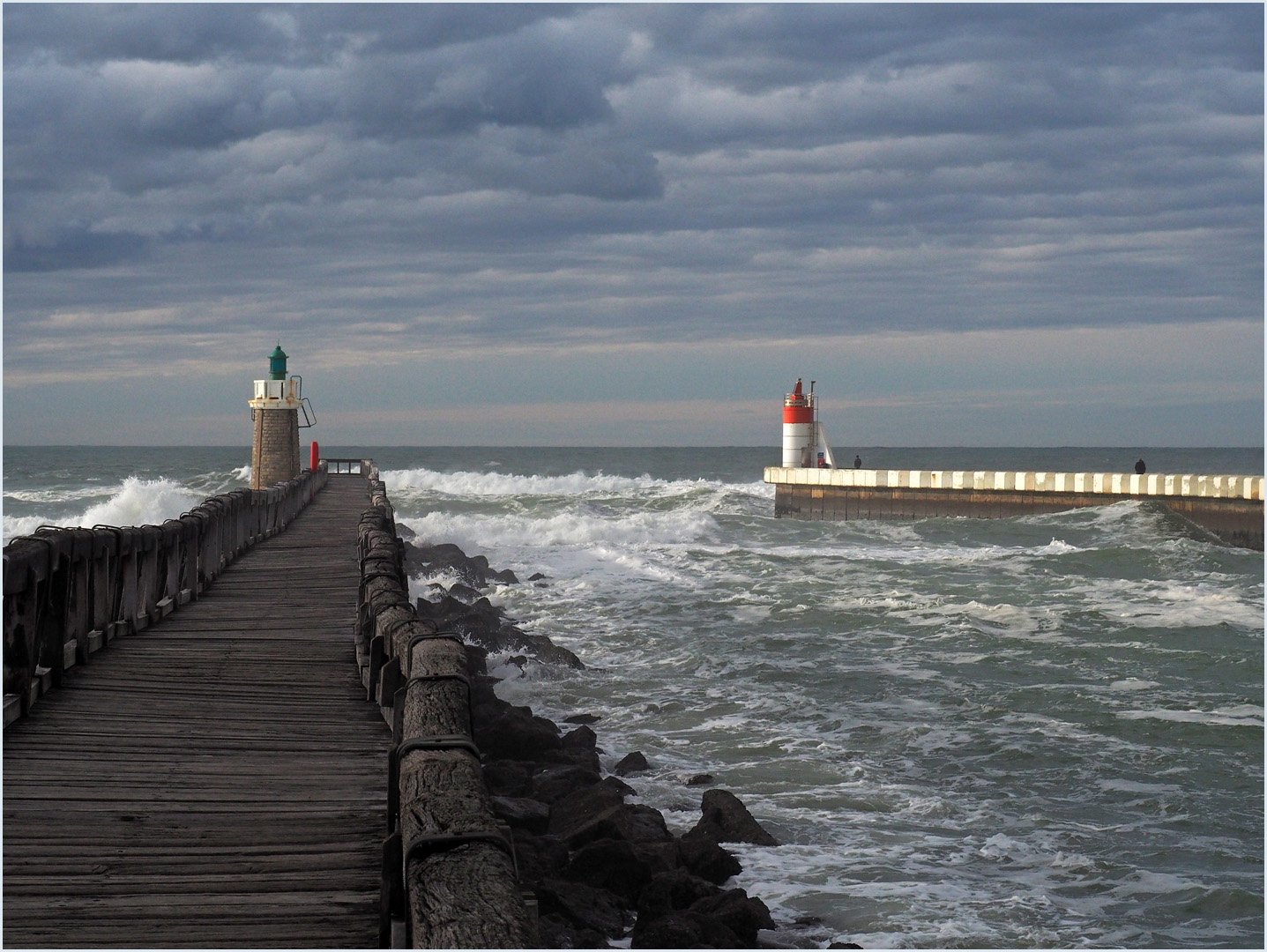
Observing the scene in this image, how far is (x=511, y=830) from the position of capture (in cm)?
369

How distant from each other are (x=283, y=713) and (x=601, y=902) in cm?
188

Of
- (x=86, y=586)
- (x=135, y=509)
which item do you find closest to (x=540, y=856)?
(x=86, y=586)

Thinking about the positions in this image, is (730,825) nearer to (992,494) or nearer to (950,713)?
(950,713)

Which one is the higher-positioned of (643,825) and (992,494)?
(992,494)

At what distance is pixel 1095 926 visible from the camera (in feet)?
21.4

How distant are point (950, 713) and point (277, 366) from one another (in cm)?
2441

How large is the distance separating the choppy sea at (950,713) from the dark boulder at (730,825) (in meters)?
0.13

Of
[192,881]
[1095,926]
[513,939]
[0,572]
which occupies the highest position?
Answer: [0,572]

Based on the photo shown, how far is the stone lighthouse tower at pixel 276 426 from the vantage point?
3125 centimetres

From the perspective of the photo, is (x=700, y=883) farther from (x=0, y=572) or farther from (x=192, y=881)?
(x=0, y=572)

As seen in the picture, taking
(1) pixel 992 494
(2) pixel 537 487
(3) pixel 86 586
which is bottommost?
(2) pixel 537 487

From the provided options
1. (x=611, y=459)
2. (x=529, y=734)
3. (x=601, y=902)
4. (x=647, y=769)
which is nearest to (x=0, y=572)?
(x=601, y=902)

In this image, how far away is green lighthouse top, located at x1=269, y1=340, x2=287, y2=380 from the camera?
1248 inches

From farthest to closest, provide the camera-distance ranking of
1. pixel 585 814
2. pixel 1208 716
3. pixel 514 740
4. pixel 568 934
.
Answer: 1. pixel 1208 716
2. pixel 514 740
3. pixel 585 814
4. pixel 568 934
